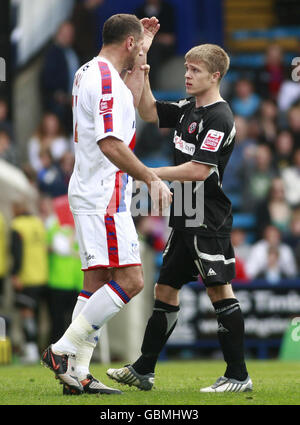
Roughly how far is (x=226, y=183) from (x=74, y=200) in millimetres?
9847

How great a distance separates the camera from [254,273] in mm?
13609

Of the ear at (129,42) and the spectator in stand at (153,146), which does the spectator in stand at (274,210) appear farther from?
the ear at (129,42)

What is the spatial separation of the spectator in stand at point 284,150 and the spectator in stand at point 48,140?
3.45 m

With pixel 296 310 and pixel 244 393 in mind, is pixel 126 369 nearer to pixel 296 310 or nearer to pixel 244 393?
pixel 244 393

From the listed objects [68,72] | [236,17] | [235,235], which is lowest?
[235,235]

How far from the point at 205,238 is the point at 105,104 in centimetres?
116

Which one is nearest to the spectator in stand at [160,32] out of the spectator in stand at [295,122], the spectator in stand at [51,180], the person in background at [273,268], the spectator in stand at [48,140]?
the spectator in stand at [48,140]

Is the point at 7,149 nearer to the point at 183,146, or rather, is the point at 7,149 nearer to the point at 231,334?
the point at 183,146

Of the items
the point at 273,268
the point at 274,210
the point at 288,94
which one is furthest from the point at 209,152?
the point at 288,94

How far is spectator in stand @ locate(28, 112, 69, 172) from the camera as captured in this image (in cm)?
1540

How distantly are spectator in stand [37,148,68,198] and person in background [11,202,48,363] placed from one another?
145cm

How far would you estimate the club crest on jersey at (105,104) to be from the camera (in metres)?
5.89

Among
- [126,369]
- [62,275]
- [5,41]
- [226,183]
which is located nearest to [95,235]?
[126,369]

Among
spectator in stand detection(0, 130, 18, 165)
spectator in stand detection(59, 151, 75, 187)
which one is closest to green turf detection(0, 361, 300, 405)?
spectator in stand detection(59, 151, 75, 187)
